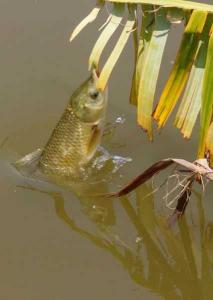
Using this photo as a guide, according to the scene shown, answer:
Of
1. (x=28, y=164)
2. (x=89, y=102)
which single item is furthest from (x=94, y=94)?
(x=28, y=164)

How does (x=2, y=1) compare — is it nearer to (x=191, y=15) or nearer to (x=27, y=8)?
(x=27, y=8)

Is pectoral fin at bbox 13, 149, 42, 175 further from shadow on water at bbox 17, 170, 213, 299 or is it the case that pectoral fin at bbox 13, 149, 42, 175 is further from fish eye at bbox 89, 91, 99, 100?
fish eye at bbox 89, 91, 99, 100

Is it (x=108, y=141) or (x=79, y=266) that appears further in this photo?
(x=108, y=141)

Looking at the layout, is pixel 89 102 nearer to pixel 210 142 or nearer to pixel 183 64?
pixel 183 64

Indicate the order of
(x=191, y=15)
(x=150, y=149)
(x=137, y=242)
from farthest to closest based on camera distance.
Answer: (x=150, y=149) < (x=137, y=242) < (x=191, y=15)

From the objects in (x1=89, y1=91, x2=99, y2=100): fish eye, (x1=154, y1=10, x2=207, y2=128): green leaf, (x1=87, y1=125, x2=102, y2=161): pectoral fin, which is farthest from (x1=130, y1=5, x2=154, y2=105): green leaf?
(x1=87, y1=125, x2=102, y2=161): pectoral fin

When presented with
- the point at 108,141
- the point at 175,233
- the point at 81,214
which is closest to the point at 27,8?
the point at 108,141

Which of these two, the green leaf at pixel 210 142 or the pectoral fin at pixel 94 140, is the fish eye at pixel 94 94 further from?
the green leaf at pixel 210 142
